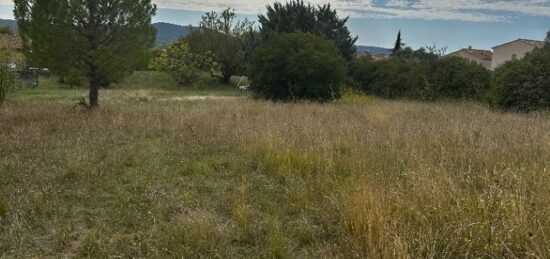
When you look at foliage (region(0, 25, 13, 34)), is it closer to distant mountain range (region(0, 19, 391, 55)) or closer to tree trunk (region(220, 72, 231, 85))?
distant mountain range (region(0, 19, 391, 55))

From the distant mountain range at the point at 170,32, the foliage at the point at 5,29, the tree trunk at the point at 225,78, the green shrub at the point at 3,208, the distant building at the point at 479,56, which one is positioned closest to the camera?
the green shrub at the point at 3,208

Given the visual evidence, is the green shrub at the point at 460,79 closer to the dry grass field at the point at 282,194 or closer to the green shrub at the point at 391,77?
the green shrub at the point at 391,77

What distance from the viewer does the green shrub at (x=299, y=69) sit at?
17703mm

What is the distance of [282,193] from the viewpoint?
487 cm

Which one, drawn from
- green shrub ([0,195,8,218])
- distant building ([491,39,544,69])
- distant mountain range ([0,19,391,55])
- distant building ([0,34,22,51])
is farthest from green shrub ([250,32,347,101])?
distant building ([491,39,544,69])

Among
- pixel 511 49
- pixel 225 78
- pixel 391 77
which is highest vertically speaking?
pixel 511 49

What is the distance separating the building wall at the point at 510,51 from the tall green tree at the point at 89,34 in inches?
2269

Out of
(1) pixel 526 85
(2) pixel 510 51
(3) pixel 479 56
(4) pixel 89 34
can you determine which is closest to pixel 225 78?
(4) pixel 89 34

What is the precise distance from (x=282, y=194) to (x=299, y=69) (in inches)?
526

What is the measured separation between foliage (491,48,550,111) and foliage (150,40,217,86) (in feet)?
70.6

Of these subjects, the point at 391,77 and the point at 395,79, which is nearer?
the point at 395,79

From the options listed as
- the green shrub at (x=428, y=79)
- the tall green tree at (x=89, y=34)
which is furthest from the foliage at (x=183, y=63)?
the tall green tree at (x=89, y=34)

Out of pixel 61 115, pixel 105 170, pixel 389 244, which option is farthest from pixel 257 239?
pixel 61 115

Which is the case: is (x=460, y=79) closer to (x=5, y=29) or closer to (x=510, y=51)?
(x=510, y=51)
